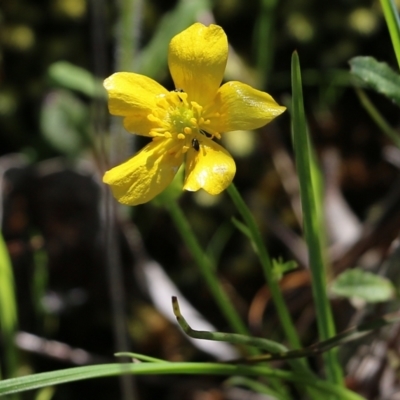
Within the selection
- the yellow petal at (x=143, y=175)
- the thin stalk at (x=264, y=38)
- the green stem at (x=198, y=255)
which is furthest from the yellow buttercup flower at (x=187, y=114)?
the thin stalk at (x=264, y=38)

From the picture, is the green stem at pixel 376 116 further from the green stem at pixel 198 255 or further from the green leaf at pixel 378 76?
the green stem at pixel 198 255

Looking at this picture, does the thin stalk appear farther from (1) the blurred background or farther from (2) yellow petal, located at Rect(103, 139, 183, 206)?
(2) yellow petal, located at Rect(103, 139, 183, 206)

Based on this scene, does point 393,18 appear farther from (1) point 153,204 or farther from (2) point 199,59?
(1) point 153,204

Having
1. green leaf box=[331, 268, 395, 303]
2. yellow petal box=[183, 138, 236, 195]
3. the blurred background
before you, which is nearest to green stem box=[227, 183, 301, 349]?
yellow petal box=[183, 138, 236, 195]

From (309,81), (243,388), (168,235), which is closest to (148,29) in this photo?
(309,81)

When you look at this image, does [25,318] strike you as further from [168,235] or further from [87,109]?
[87,109]
